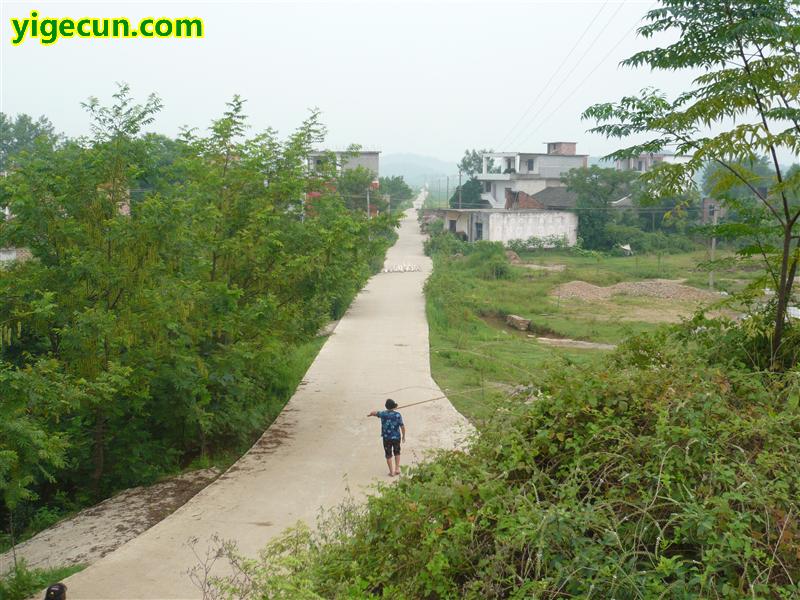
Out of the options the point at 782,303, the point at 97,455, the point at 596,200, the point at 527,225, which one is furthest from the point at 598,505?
the point at 596,200

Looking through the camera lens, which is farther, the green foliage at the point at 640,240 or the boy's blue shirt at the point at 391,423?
the green foliage at the point at 640,240

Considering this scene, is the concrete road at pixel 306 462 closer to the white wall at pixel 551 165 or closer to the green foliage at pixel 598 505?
the green foliage at pixel 598 505

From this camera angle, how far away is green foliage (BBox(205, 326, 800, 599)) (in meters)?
4.13

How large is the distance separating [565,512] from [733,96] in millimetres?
4387

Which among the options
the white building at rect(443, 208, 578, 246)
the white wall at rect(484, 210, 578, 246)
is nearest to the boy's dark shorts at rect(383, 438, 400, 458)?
the white building at rect(443, 208, 578, 246)

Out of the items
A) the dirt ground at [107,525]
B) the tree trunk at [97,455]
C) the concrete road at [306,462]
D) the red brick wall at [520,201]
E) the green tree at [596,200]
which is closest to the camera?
the concrete road at [306,462]

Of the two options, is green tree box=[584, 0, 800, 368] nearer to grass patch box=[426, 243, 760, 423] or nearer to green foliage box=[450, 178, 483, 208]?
grass patch box=[426, 243, 760, 423]

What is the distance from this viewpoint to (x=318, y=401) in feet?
46.3

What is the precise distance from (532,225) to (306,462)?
37.4 meters

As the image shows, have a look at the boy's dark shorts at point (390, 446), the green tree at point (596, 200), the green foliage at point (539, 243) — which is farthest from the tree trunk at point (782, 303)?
the green tree at point (596, 200)

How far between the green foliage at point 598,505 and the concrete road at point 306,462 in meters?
0.94

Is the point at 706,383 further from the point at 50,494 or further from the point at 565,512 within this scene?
the point at 50,494

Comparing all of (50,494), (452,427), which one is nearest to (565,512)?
(452,427)

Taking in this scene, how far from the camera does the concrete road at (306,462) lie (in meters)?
7.22
